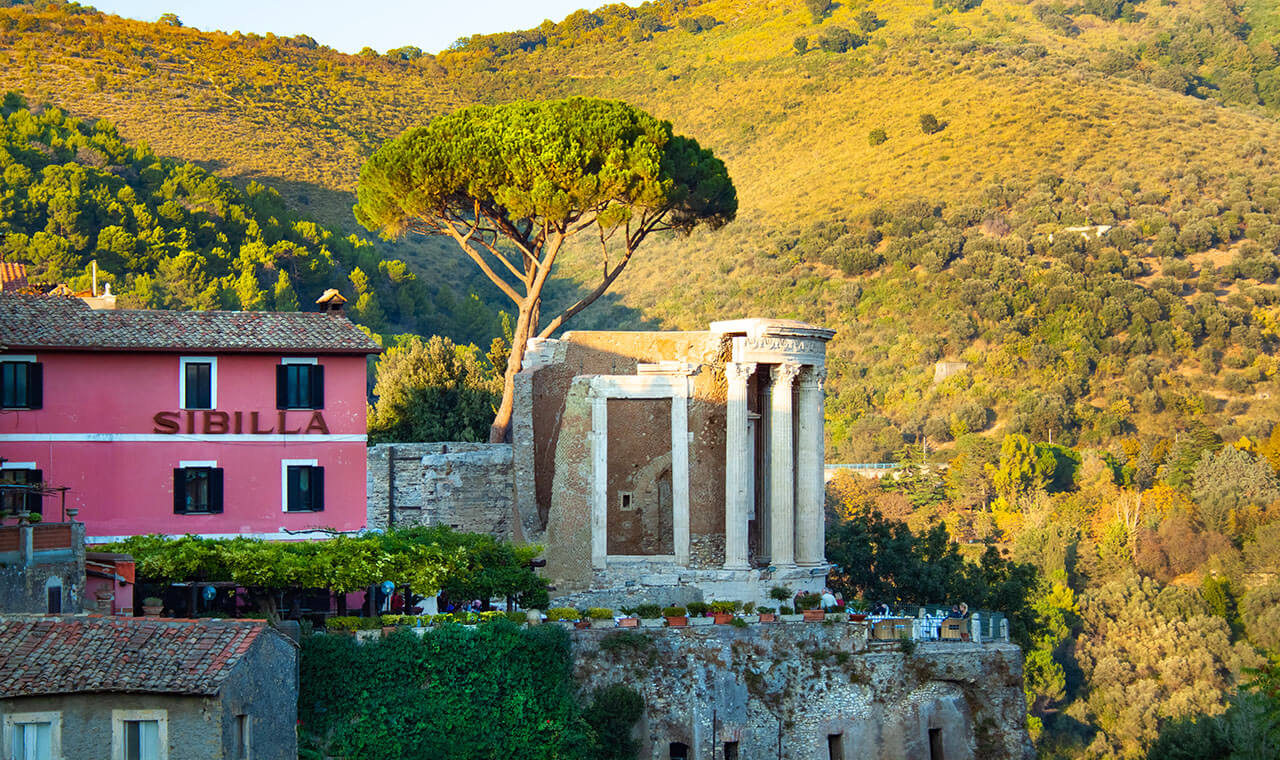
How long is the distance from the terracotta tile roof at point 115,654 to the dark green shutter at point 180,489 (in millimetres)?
9634

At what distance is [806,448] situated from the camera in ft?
144

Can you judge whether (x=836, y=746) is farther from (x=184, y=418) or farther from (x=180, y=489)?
(x=184, y=418)

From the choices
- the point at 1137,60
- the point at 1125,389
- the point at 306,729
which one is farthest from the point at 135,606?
the point at 1137,60

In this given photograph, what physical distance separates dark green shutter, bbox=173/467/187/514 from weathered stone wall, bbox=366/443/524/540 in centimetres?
1142

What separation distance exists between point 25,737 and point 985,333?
8264 centimetres

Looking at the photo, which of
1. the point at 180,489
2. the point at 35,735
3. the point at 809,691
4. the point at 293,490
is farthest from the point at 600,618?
the point at 35,735

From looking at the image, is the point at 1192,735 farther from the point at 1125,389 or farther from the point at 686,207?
the point at 1125,389

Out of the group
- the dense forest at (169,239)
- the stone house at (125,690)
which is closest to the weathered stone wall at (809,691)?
the stone house at (125,690)

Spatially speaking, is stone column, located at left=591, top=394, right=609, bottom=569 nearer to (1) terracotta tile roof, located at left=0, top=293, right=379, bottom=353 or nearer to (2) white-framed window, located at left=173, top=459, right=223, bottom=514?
(1) terracotta tile roof, located at left=0, top=293, right=379, bottom=353

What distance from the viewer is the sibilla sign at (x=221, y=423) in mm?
37719

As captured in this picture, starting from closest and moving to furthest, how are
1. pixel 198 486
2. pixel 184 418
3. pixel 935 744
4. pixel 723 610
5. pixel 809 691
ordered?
pixel 198 486, pixel 184 418, pixel 809 691, pixel 723 610, pixel 935 744

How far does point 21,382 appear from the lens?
36.8 metres

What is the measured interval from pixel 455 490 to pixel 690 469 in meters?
9.36

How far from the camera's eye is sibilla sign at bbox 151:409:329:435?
37719 millimetres
